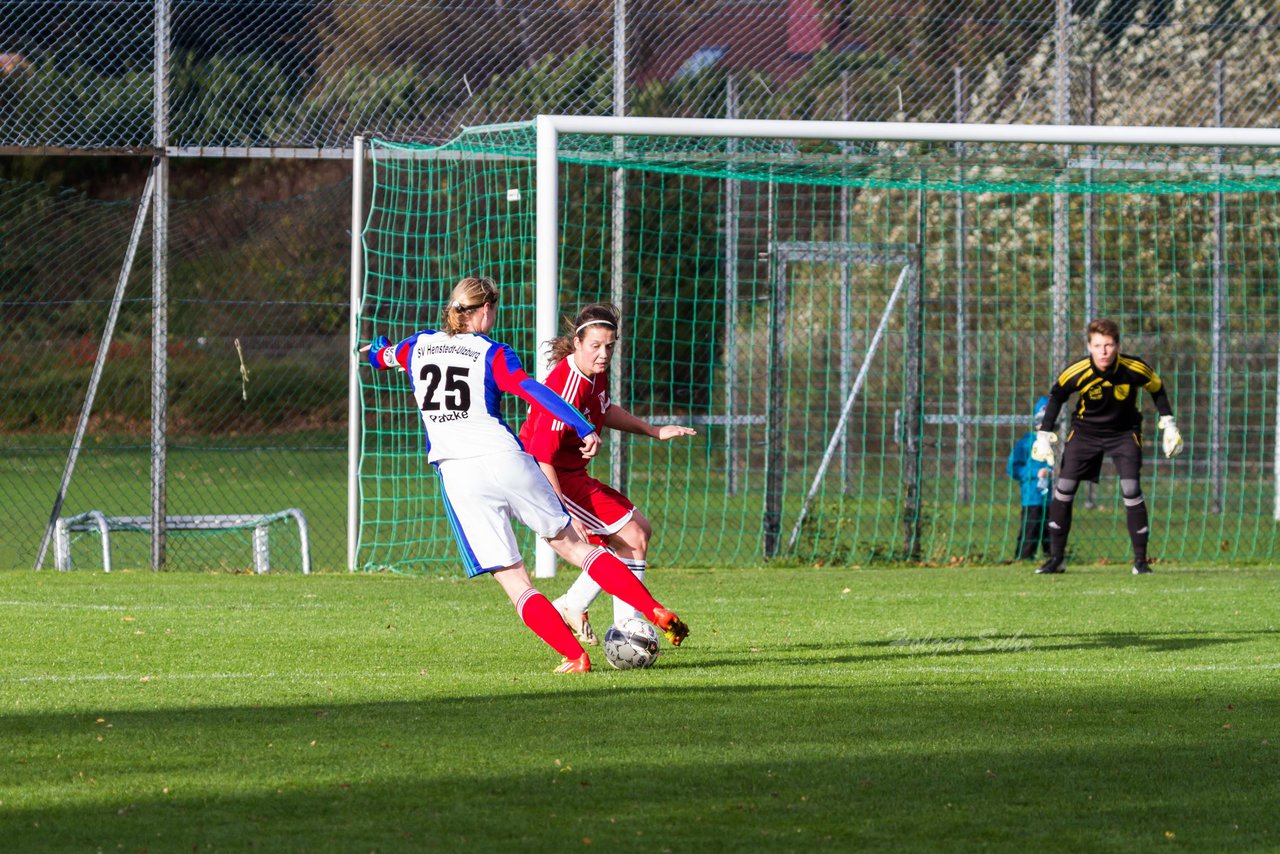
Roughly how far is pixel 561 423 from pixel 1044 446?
504cm

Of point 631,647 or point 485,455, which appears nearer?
point 485,455

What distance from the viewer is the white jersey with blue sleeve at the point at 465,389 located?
6750 millimetres

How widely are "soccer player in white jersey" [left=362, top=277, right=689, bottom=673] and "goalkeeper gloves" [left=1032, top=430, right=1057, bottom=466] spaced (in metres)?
5.18

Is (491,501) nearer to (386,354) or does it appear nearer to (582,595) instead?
(386,354)

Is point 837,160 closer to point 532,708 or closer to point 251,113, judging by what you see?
point 251,113

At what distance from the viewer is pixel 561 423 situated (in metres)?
7.50

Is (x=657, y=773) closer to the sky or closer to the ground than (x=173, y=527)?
closer to the ground

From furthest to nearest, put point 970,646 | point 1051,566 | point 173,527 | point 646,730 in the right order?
1. point 173,527
2. point 1051,566
3. point 970,646
4. point 646,730

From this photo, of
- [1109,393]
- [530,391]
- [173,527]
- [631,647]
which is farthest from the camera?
[173,527]

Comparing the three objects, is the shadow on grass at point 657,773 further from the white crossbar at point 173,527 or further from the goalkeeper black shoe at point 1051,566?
the white crossbar at point 173,527

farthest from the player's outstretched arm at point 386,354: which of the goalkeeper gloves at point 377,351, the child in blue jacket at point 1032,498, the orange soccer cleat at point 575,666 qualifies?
the child in blue jacket at point 1032,498

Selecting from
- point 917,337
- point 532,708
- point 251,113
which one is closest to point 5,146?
point 251,113

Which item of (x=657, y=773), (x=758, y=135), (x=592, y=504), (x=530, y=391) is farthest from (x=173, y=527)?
Result: (x=657, y=773)

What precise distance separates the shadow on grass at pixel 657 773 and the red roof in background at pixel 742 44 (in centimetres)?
830
